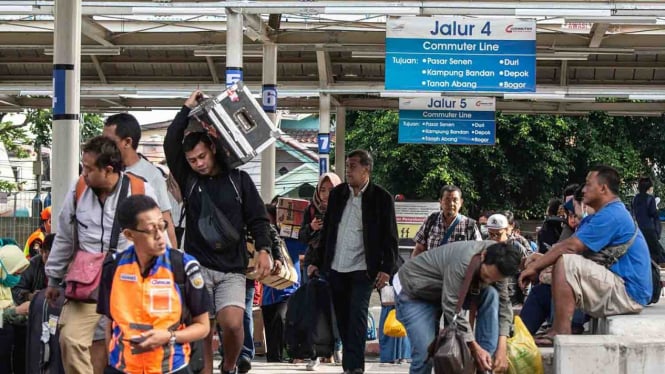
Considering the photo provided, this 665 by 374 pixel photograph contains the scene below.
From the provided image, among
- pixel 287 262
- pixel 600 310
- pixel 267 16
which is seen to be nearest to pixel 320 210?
pixel 287 262

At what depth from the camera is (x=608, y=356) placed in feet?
27.8

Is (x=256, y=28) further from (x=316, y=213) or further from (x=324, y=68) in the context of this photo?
(x=316, y=213)

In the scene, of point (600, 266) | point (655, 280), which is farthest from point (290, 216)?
point (600, 266)

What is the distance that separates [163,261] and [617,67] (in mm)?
20175

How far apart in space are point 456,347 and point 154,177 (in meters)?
2.24

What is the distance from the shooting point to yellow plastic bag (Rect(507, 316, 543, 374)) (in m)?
8.68

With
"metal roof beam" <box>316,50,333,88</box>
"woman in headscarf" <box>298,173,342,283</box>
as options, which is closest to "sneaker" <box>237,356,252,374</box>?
"woman in headscarf" <box>298,173,342,283</box>

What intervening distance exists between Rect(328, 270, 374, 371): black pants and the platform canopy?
6.43 meters

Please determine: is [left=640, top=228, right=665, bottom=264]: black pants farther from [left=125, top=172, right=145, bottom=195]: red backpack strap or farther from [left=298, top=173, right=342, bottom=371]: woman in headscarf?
[left=125, top=172, right=145, bottom=195]: red backpack strap

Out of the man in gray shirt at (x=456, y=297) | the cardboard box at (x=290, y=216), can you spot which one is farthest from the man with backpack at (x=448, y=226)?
the man in gray shirt at (x=456, y=297)

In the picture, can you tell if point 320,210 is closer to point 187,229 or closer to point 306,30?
point 187,229

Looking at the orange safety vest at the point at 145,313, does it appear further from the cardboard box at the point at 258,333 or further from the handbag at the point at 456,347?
the cardboard box at the point at 258,333

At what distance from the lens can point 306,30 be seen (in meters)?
20.4

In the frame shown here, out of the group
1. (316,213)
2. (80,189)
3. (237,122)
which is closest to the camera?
(80,189)
